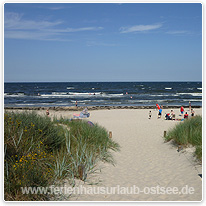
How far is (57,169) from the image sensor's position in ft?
20.6

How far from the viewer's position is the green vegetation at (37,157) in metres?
5.11

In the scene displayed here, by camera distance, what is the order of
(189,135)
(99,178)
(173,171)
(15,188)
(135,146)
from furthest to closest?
1. (135,146)
2. (189,135)
3. (173,171)
4. (99,178)
5. (15,188)

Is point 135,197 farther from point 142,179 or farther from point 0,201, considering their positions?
point 0,201

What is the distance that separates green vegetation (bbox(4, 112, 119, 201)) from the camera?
16.8 ft

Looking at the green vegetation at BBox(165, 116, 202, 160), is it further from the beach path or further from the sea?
the sea

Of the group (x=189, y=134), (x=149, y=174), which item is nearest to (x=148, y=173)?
(x=149, y=174)

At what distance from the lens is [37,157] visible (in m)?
6.25

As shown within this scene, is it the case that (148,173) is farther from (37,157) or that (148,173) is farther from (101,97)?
(101,97)

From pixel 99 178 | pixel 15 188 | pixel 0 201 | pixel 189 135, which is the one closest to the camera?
pixel 0 201

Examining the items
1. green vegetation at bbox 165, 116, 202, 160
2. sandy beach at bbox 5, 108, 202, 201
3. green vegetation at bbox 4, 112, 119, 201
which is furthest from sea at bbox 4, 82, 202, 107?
green vegetation at bbox 4, 112, 119, 201

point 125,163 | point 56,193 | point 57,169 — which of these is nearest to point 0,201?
point 56,193

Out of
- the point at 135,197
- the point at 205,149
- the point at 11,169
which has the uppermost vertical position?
the point at 205,149

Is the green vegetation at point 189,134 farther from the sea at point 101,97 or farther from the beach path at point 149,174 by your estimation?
the sea at point 101,97

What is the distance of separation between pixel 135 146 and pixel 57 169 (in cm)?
591
